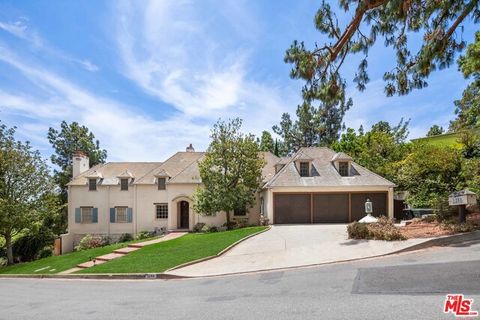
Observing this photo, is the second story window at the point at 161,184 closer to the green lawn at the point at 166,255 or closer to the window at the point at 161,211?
the window at the point at 161,211

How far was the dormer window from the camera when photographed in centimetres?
2597

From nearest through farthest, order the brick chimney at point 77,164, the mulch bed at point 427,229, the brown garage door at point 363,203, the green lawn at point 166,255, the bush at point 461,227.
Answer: the bush at point 461,227
the mulch bed at point 427,229
the green lawn at point 166,255
the brown garage door at point 363,203
the brick chimney at point 77,164

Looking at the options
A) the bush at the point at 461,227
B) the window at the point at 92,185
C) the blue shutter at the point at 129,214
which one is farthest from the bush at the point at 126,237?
the bush at the point at 461,227

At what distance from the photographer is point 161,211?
95.5 feet

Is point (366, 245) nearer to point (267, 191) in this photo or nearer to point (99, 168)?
point (267, 191)

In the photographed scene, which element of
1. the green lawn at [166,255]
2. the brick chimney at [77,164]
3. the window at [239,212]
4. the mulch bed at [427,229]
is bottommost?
the green lawn at [166,255]

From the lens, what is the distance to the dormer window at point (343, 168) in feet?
85.2

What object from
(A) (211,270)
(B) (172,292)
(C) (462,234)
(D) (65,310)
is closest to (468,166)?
(C) (462,234)

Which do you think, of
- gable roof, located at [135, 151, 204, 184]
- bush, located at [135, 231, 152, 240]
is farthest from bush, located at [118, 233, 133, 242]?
gable roof, located at [135, 151, 204, 184]

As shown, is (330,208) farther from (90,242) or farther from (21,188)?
(21,188)

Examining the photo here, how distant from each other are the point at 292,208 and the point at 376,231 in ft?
32.0

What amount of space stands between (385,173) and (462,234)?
1697 cm

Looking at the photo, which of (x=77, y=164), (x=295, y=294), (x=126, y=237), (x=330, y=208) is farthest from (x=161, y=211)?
(x=295, y=294)

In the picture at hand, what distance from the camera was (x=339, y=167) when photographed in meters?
26.4
